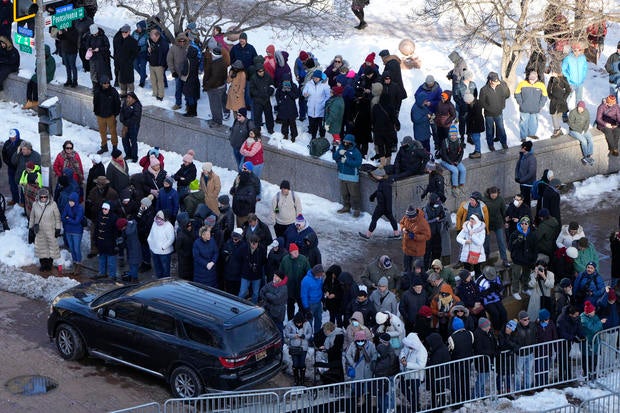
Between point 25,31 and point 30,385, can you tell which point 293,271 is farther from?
point 25,31

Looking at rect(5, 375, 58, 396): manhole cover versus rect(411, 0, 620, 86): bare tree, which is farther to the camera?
rect(411, 0, 620, 86): bare tree

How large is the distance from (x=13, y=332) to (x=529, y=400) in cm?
801

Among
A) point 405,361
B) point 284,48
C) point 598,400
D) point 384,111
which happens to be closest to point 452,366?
point 405,361

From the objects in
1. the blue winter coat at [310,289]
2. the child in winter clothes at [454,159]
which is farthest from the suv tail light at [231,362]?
the child in winter clothes at [454,159]

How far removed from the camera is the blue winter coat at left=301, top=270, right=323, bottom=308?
1991cm

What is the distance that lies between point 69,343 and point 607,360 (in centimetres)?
813

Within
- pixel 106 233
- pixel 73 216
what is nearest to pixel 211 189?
pixel 106 233

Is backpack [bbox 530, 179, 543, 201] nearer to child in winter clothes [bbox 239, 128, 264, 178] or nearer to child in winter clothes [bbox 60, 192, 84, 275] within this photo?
child in winter clothes [bbox 239, 128, 264, 178]

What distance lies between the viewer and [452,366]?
18422mm

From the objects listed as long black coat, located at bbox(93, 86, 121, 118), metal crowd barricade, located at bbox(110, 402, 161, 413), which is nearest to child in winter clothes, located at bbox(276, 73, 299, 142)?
long black coat, located at bbox(93, 86, 121, 118)

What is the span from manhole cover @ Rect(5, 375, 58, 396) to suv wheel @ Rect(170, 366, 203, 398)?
1786 mm

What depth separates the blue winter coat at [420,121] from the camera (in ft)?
82.9

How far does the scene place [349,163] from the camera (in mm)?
24312

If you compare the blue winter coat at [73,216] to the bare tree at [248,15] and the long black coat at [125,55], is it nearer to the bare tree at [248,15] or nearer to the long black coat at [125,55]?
the long black coat at [125,55]
